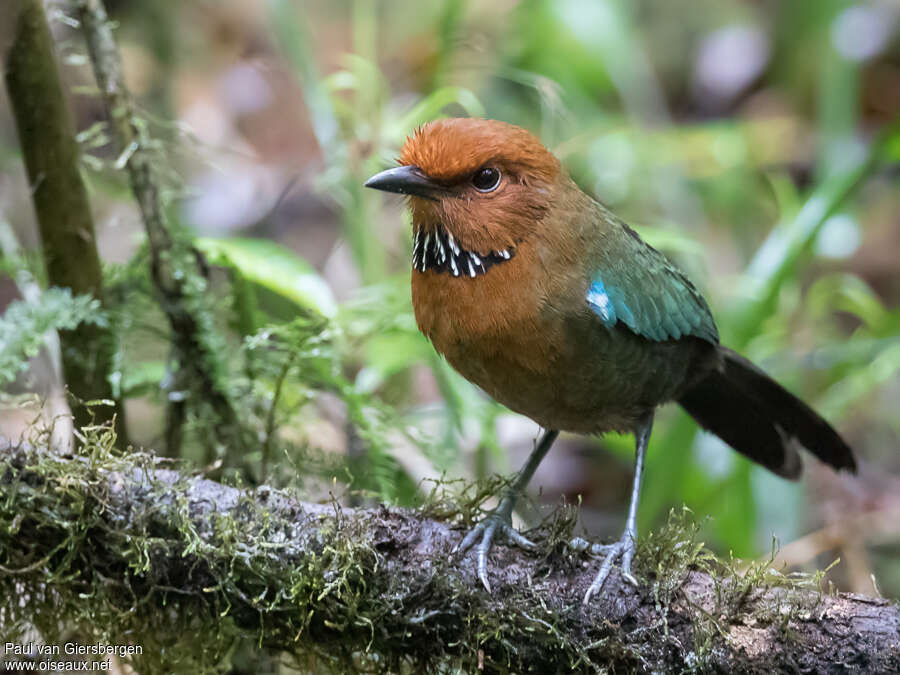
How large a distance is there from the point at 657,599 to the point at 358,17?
3292mm

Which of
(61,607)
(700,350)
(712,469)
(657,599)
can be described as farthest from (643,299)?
(712,469)

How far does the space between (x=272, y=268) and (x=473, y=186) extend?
→ 37.3 inches

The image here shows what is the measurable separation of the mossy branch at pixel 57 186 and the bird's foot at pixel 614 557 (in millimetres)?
1553

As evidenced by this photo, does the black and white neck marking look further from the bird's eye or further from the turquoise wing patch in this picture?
the turquoise wing patch

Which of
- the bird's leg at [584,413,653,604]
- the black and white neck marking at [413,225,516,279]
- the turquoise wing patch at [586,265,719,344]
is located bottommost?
the bird's leg at [584,413,653,604]

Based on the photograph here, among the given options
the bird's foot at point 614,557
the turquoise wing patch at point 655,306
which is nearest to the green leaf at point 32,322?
the turquoise wing patch at point 655,306

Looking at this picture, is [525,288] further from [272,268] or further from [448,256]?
[272,268]

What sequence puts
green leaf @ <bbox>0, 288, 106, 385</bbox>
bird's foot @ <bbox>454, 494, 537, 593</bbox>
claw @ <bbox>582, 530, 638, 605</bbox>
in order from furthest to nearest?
1. green leaf @ <bbox>0, 288, 106, 385</bbox>
2. bird's foot @ <bbox>454, 494, 537, 593</bbox>
3. claw @ <bbox>582, 530, 638, 605</bbox>

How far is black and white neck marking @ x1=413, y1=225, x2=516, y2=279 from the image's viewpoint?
2574 millimetres

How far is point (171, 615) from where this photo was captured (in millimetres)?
2455

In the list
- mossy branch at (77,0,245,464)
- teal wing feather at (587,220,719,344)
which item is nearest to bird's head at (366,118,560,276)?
teal wing feather at (587,220,719,344)

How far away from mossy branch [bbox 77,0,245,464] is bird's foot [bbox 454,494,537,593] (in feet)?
3.87

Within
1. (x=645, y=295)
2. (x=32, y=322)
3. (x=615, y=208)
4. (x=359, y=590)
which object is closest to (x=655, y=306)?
(x=645, y=295)

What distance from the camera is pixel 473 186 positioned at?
2.59m
